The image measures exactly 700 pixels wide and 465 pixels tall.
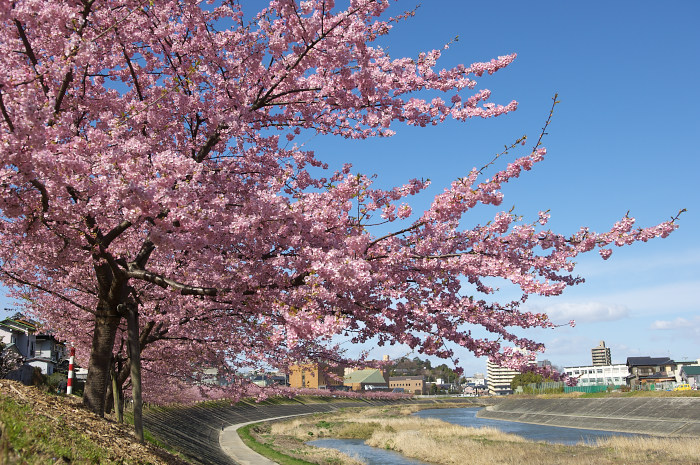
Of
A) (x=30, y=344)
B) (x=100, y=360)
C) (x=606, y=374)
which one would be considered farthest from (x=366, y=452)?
(x=606, y=374)

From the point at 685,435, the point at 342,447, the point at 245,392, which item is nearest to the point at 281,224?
the point at 245,392

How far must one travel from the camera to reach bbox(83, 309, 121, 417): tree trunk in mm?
10898

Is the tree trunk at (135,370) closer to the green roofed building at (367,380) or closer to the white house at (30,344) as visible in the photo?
the white house at (30,344)

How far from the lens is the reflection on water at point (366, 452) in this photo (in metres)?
40.7

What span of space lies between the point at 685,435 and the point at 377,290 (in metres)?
55.7

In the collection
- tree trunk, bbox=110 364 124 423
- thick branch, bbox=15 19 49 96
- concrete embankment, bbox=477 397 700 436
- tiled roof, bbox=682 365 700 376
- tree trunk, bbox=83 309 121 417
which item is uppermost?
thick branch, bbox=15 19 49 96

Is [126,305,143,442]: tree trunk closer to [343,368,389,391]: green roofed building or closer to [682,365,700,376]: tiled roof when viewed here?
[682,365,700,376]: tiled roof

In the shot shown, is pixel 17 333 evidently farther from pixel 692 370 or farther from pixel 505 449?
pixel 692 370

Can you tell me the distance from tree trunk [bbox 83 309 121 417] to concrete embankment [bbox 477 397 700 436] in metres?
56.9

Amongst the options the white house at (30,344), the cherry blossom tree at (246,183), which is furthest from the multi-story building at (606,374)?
the cherry blossom tree at (246,183)

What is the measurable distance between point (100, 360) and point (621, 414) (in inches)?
2947

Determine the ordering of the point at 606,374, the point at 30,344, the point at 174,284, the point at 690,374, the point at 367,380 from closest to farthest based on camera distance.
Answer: the point at 174,284
the point at 30,344
the point at 690,374
the point at 606,374
the point at 367,380

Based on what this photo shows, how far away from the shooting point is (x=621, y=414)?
230 feet

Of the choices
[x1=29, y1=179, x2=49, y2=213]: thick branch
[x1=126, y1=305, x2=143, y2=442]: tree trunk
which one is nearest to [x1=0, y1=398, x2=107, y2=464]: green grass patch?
[x1=126, y1=305, x2=143, y2=442]: tree trunk
